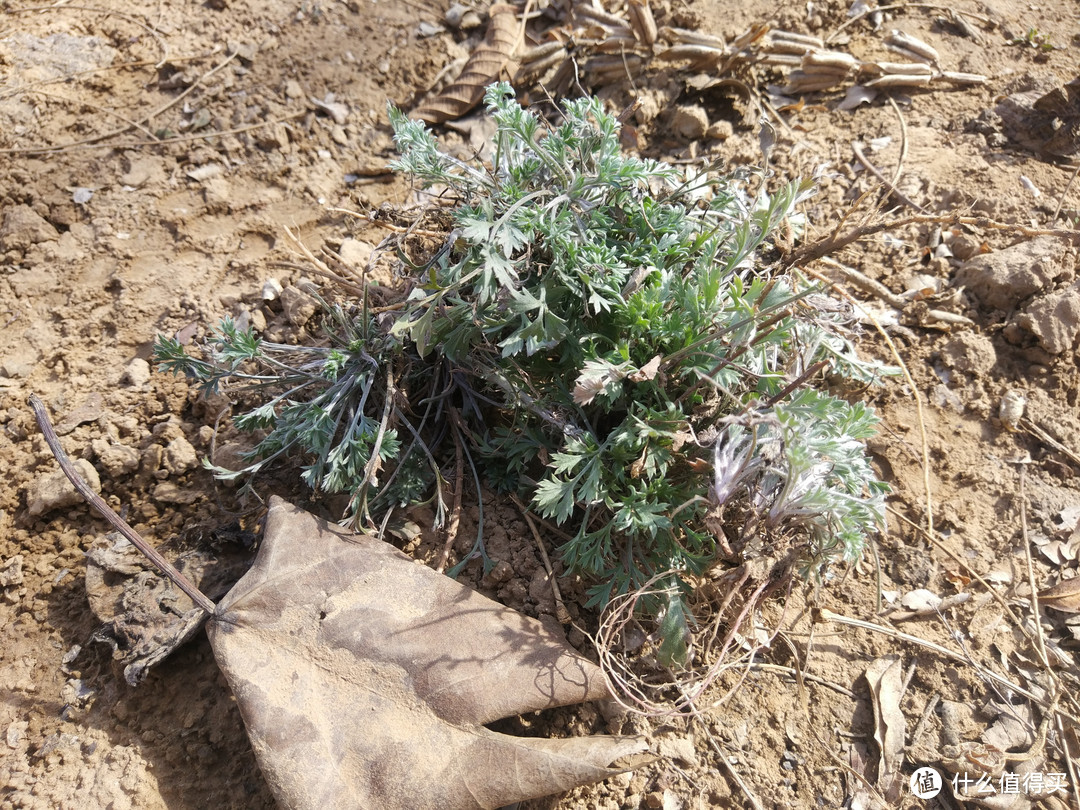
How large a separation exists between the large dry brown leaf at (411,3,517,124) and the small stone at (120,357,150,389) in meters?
1.94

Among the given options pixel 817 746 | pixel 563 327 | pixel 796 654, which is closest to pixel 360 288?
pixel 563 327

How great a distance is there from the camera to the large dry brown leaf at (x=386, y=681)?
1.93m

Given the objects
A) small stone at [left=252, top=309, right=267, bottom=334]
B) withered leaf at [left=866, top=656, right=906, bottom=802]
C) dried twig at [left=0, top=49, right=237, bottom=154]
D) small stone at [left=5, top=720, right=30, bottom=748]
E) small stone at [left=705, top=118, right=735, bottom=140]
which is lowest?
small stone at [left=5, top=720, right=30, bottom=748]

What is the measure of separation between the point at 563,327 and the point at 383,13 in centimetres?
310

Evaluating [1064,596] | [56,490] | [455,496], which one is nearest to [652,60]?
[455,496]

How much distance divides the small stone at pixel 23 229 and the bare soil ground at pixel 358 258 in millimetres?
14

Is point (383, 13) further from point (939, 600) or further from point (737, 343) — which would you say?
point (939, 600)

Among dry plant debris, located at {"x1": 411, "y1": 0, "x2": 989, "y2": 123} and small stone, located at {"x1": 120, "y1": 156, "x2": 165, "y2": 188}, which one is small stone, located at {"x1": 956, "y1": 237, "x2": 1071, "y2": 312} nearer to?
dry plant debris, located at {"x1": 411, "y1": 0, "x2": 989, "y2": 123}

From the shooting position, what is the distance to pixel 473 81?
380 cm

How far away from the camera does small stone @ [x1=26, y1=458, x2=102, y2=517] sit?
257 cm

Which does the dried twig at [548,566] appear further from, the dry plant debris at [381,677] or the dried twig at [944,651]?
the dried twig at [944,651]

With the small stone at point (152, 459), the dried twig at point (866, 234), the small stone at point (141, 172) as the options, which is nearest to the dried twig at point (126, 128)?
the small stone at point (141, 172)

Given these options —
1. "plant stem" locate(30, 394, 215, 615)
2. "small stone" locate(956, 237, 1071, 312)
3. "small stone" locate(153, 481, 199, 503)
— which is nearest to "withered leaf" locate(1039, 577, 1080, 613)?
"small stone" locate(956, 237, 1071, 312)

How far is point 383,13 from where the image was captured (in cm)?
415
